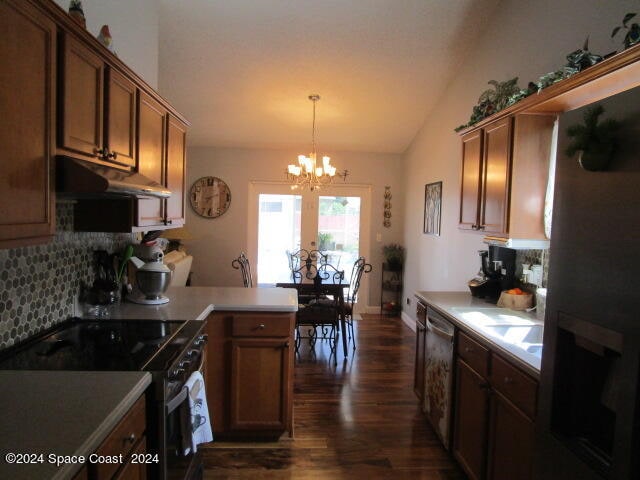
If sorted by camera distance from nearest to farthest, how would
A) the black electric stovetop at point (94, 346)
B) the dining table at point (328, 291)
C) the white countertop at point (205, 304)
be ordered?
the black electric stovetop at point (94, 346) < the white countertop at point (205, 304) < the dining table at point (328, 291)

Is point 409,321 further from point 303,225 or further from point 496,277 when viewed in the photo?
point 496,277

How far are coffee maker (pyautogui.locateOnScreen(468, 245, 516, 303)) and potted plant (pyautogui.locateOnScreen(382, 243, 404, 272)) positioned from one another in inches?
112

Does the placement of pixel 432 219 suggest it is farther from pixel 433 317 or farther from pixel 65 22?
pixel 65 22

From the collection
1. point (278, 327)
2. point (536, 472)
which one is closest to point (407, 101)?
point (278, 327)

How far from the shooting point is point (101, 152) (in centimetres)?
165

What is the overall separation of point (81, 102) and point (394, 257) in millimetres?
4860

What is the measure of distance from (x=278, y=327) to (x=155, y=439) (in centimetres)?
106

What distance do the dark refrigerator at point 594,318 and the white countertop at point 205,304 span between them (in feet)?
4.89

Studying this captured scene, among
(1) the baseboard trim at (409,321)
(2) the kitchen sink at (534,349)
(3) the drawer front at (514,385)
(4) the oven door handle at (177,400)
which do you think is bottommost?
(1) the baseboard trim at (409,321)

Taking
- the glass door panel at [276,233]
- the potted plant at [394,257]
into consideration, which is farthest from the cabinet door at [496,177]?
the glass door panel at [276,233]

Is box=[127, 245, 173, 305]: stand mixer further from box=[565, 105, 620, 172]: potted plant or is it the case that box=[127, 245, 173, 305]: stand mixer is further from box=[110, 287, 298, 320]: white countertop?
box=[565, 105, 620, 172]: potted plant

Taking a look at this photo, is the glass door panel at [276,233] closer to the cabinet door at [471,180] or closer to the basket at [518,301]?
the cabinet door at [471,180]

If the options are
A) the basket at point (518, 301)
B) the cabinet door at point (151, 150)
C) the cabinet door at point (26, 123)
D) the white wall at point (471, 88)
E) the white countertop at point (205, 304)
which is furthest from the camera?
the basket at point (518, 301)

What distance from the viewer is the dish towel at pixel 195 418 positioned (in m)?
1.76
